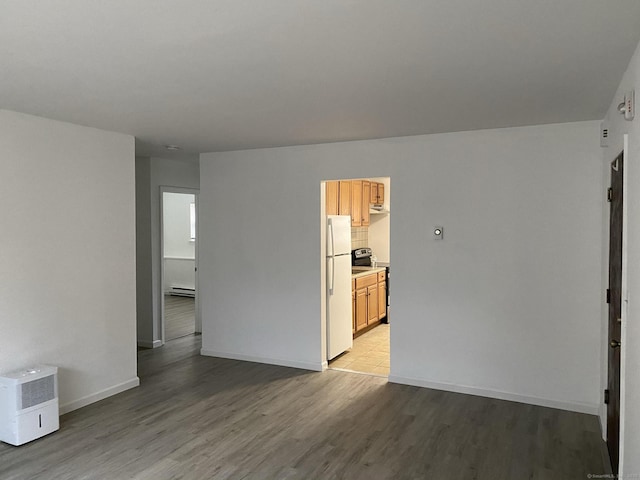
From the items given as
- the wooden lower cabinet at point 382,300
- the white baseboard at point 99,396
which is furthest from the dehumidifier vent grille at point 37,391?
the wooden lower cabinet at point 382,300

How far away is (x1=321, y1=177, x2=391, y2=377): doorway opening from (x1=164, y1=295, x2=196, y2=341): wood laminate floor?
2.51 metres

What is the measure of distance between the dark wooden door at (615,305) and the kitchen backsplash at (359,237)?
4804 millimetres

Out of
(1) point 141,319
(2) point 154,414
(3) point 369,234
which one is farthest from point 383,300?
(2) point 154,414

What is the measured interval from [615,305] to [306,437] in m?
2.31

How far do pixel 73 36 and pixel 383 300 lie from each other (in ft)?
20.2

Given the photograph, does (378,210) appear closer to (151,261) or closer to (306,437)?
(151,261)

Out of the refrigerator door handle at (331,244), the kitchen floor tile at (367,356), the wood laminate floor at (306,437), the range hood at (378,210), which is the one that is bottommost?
the wood laminate floor at (306,437)

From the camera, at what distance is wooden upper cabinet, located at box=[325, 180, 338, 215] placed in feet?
19.9

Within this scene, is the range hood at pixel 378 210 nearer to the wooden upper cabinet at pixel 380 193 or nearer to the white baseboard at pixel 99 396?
the wooden upper cabinet at pixel 380 193

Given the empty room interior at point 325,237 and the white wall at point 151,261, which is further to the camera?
the white wall at point 151,261

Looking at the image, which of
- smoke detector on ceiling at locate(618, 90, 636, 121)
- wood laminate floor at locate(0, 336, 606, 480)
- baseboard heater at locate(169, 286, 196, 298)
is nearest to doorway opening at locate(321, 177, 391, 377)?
wood laminate floor at locate(0, 336, 606, 480)

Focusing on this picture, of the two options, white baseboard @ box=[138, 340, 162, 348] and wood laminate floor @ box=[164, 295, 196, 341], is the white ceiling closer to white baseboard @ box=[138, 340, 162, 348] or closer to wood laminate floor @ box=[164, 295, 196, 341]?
white baseboard @ box=[138, 340, 162, 348]

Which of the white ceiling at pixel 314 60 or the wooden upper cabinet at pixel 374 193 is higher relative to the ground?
the white ceiling at pixel 314 60

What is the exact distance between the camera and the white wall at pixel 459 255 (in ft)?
13.6
